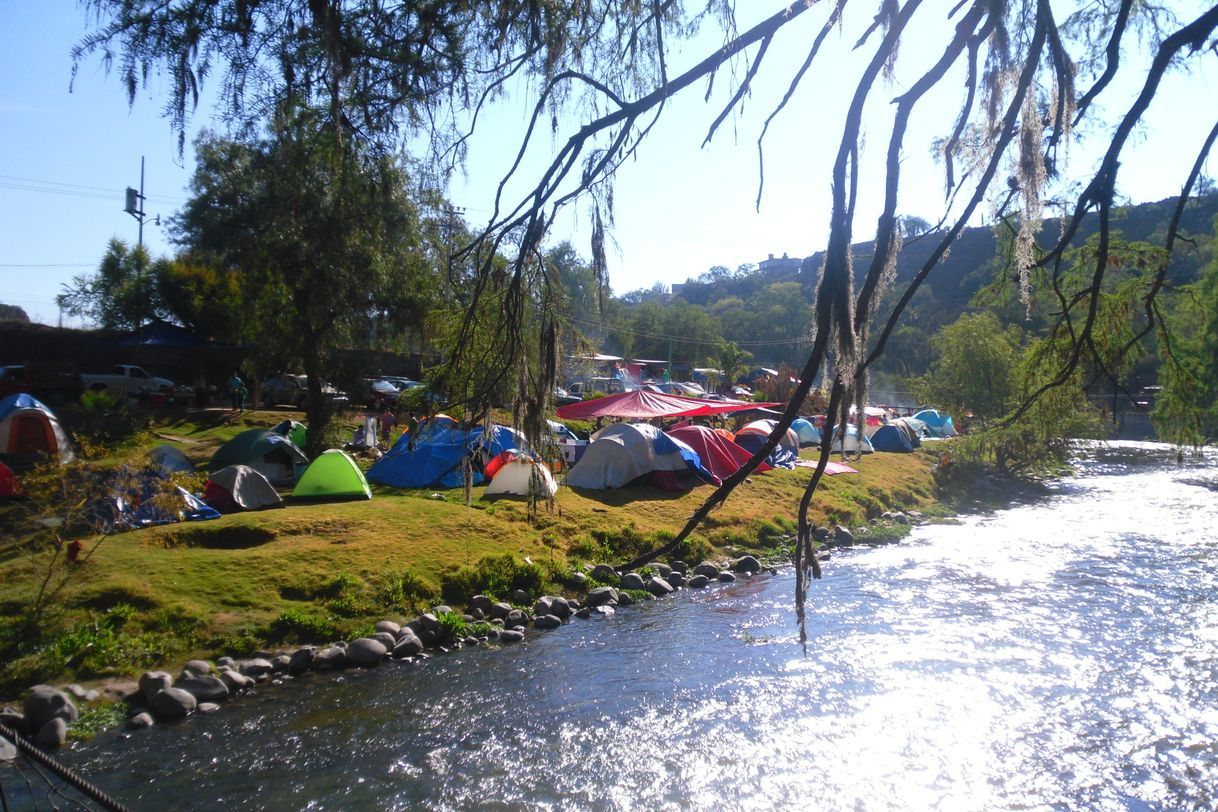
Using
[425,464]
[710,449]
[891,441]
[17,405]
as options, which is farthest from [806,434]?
[17,405]

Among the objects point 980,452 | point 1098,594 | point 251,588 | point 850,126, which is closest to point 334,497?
point 251,588

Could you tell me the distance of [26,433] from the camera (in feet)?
58.3

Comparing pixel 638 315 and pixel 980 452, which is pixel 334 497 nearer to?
pixel 980 452

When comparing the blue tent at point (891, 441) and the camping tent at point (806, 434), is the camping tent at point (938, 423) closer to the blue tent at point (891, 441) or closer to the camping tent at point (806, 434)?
the blue tent at point (891, 441)

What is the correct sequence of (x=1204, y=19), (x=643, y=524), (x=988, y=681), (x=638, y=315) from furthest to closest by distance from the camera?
(x=638, y=315) < (x=643, y=524) < (x=988, y=681) < (x=1204, y=19)

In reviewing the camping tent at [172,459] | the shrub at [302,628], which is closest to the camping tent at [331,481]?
the camping tent at [172,459]

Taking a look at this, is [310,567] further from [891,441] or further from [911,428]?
[911,428]

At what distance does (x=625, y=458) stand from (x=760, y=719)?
37.5ft

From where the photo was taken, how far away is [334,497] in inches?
626

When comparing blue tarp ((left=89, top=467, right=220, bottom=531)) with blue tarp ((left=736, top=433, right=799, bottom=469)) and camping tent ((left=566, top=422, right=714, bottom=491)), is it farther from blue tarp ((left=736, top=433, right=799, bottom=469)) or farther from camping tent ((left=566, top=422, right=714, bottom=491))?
blue tarp ((left=736, top=433, right=799, bottom=469))

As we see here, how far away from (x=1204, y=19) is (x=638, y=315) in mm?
72076

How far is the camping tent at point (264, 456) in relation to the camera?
17562 millimetres

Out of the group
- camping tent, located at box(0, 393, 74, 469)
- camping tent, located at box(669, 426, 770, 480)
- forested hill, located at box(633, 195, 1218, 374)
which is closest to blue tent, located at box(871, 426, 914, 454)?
forested hill, located at box(633, 195, 1218, 374)

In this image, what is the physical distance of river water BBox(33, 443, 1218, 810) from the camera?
7414 mm
